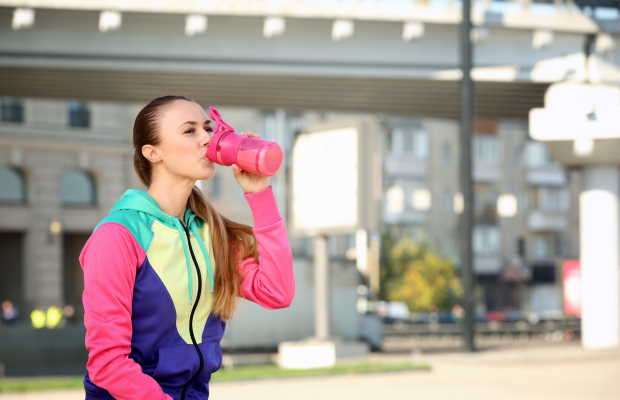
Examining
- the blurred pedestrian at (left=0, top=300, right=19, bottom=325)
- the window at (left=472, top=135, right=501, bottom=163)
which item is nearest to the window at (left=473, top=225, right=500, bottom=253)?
the window at (left=472, top=135, right=501, bottom=163)

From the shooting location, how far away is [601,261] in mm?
27938

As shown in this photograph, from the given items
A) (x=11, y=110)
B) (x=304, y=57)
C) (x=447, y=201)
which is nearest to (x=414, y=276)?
(x=447, y=201)

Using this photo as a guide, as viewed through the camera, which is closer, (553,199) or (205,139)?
(205,139)

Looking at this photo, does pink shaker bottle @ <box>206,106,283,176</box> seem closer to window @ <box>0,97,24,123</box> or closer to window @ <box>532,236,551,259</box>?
→ window @ <box>0,97,24,123</box>

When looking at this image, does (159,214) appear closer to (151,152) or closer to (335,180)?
(151,152)

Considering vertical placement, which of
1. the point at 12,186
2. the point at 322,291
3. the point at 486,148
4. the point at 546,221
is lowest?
the point at 322,291

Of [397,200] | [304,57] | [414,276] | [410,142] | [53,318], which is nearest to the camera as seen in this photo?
[304,57]

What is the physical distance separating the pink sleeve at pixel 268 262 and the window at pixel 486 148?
73.2 meters

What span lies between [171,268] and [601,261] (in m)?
25.8

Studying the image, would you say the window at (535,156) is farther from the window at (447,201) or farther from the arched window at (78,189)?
the arched window at (78,189)

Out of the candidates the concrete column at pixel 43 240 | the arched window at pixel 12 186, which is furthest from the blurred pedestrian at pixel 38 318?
the arched window at pixel 12 186

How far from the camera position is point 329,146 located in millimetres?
27234

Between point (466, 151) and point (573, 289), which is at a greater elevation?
point (466, 151)

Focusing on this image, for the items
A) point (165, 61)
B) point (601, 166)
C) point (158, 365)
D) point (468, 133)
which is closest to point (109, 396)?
point (158, 365)
